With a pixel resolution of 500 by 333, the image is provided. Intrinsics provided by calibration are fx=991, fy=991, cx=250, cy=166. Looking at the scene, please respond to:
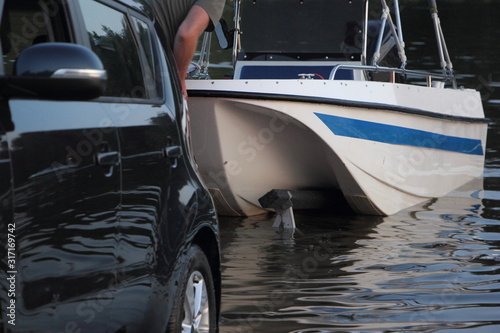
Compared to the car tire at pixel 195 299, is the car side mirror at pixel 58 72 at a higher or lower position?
higher

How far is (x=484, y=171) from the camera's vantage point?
43.0ft

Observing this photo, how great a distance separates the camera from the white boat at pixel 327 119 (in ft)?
29.6

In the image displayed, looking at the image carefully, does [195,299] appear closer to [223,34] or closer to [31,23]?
[31,23]

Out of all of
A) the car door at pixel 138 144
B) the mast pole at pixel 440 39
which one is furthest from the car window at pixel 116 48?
the mast pole at pixel 440 39

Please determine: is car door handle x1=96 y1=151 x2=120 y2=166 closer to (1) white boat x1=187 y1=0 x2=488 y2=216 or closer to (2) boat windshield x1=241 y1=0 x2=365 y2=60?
(1) white boat x1=187 y1=0 x2=488 y2=216

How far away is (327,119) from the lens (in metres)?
9.13

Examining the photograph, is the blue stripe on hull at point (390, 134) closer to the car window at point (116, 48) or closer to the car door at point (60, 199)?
the car window at point (116, 48)

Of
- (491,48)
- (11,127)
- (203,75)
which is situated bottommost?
(491,48)

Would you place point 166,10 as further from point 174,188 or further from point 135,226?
point 135,226

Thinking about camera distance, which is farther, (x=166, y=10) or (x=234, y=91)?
(x=234, y=91)

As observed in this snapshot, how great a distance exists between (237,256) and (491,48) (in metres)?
25.2

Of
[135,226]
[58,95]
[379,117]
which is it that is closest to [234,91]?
[379,117]

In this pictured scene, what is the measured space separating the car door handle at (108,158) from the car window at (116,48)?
0.83 feet

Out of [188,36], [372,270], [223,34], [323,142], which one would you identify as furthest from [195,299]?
[223,34]
